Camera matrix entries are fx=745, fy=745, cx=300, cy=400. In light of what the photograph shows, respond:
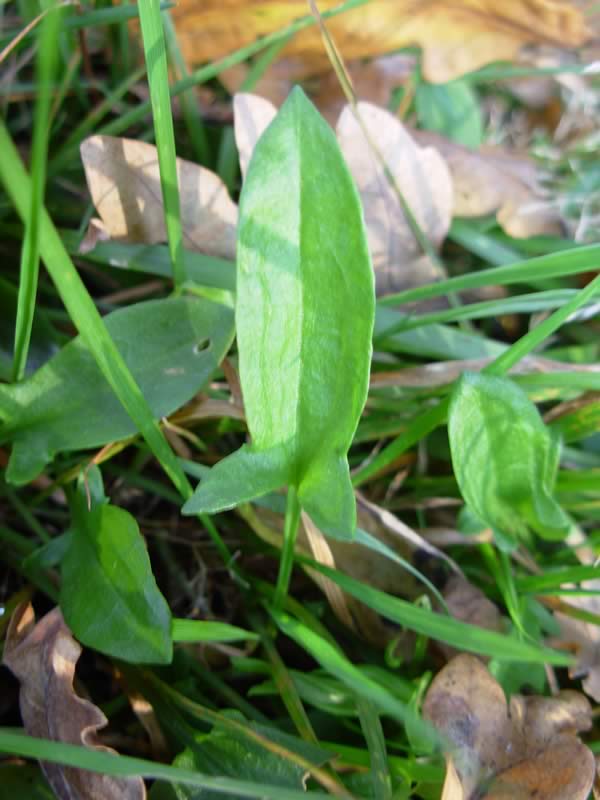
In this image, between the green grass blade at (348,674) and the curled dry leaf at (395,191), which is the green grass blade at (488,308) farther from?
the green grass blade at (348,674)

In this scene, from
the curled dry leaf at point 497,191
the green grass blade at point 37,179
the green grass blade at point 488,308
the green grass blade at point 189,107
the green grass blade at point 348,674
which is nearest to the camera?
the green grass blade at point 37,179

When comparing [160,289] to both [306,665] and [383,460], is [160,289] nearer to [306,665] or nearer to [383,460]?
[383,460]

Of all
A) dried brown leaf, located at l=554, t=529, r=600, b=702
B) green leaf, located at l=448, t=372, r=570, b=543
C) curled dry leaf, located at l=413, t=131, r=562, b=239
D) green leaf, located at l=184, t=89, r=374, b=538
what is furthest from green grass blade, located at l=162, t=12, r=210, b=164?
dried brown leaf, located at l=554, t=529, r=600, b=702

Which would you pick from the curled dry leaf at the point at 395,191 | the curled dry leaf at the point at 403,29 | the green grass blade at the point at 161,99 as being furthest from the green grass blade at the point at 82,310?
the curled dry leaf at the point at 403,29

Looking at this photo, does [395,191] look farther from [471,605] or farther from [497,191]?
[471,605]

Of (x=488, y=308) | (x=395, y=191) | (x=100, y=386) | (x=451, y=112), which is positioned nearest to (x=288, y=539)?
(x=100, y=386)

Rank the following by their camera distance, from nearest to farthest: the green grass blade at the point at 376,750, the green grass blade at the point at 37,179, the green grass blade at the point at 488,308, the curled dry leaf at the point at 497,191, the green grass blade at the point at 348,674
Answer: the green grass blade at the point at 37,179 → the green grass blade at the point at 348,674 → the green grass blade at the point at 376,750 → the green grass blade at the point at 488,308 → the curled dry leaf at the point at 497,191

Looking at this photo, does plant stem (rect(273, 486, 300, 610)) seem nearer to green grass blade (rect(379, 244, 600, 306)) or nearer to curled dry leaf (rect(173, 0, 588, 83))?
green grass blade (rect(379, 244, 600, 306))
